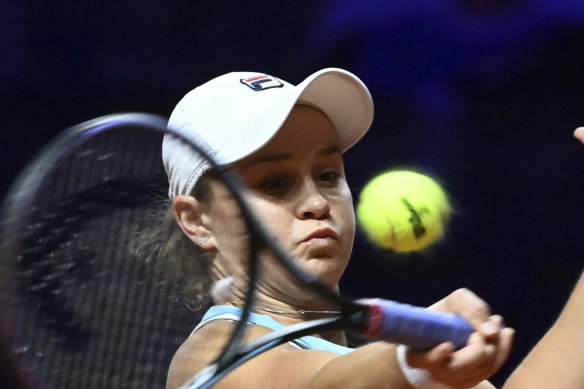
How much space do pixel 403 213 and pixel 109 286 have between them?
90cm

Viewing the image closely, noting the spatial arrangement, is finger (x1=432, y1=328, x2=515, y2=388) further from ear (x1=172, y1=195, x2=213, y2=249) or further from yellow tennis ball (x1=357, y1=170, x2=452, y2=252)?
yellow tennis ball (x1=357, y1=170, x2=452, y2=252)

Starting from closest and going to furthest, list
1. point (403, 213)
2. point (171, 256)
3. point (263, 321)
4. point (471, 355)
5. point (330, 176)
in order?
point (471, 355)
point (171, 256)
point (263, 321)
point (330, 176)
point (403, 213)

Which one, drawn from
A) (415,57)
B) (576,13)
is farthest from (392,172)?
(576,13)

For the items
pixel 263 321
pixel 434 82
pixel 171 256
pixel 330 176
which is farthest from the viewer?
pixel 434 82

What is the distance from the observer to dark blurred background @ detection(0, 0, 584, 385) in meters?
2.39

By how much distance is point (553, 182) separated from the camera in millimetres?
2533

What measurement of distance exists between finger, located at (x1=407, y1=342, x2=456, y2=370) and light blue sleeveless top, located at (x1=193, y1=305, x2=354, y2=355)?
201 mm

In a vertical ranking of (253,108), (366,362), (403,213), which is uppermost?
(253,108)

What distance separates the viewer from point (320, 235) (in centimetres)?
145

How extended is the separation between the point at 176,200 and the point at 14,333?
0.94 feet

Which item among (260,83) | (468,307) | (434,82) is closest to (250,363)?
(468,307)

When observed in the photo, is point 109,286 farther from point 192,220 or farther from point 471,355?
point 471,355

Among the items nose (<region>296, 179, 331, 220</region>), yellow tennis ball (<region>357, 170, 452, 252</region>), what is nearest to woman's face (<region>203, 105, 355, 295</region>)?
nose (<region>296, 179, 331, 220</region>)

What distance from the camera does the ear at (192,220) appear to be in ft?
4.18
